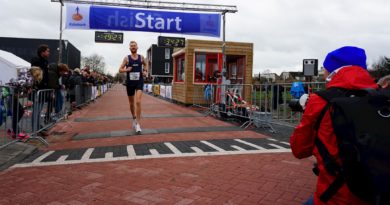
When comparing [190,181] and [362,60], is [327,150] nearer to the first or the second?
[362,60]

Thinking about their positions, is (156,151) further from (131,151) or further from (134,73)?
(134,73)

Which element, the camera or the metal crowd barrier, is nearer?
the camera

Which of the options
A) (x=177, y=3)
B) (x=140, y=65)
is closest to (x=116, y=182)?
→ (x=140, y=65)

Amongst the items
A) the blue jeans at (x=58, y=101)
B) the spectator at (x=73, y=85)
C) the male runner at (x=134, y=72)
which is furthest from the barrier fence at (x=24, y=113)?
the spectator at (x=73, y=85)

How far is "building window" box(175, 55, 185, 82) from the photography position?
19.4m

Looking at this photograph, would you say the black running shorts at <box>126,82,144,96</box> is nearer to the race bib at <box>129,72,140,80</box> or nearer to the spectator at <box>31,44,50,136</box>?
the race bib at <box>129,72,140,80</box>

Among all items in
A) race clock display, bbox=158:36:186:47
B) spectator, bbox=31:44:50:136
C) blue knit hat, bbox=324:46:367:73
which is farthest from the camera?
race clock display, bbox=158:36:186:47

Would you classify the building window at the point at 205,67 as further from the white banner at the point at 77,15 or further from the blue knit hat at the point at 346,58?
the blue knit hat at the point at 346,58

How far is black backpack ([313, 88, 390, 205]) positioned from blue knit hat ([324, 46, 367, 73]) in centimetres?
35

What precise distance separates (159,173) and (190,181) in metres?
0.56

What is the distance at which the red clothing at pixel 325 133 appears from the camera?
77.7 inches

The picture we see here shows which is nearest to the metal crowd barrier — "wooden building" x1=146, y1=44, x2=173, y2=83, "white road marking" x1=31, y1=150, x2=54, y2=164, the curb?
"white road marking" x1=31, y1=150, x2=54, y2=164

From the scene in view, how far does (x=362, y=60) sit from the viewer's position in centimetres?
230

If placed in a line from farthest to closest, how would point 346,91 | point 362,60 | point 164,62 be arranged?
point 164,62 < point 362,60 < point 346,91
